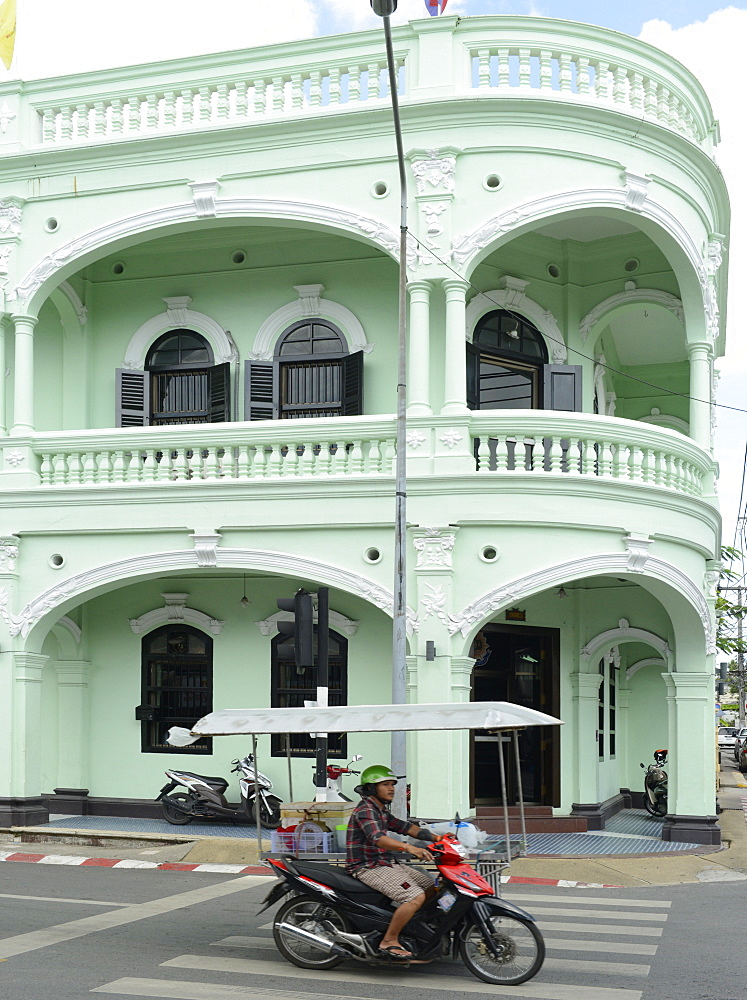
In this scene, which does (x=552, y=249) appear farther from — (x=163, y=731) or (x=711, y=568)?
(x=163, y=731)

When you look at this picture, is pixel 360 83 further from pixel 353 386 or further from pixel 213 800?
pixel 213 800

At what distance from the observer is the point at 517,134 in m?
16.8

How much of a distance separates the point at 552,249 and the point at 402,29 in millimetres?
4187

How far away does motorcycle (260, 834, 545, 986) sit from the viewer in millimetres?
9086

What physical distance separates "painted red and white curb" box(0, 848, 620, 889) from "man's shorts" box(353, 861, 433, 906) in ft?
17.8

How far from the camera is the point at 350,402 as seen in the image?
18.5 m

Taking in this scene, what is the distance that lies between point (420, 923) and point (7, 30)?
1531cm

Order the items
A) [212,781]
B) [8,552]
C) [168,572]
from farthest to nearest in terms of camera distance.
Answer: [212,781], [8,552], [168,572]

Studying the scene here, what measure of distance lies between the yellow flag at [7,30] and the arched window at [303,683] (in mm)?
9656

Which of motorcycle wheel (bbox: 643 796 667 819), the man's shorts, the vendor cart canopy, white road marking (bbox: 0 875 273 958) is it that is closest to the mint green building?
motorcycle wheel (bbox: 643 796 667 819)

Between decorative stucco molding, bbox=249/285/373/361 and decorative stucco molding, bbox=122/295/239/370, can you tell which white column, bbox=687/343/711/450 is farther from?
decorative stucco molding, bbox=122/295/239/370

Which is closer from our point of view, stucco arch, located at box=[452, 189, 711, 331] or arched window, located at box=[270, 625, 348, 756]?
stucco arch, located at box=[452, 189, 711, 331]

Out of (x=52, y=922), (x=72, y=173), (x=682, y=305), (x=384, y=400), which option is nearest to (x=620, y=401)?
(x=682, y=305)

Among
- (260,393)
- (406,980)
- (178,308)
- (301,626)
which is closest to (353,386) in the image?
(260,393)
